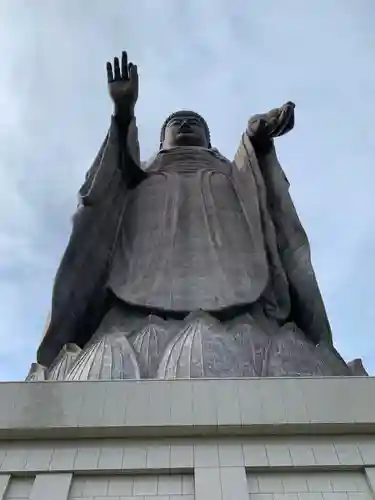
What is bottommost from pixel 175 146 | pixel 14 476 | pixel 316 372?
pixel 14 476

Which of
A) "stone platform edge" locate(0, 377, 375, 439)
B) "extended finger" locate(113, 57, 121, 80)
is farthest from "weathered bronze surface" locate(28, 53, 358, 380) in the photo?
"stone platform edge" locate(0, 377, 375, 439)

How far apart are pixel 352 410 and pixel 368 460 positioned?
243 mm

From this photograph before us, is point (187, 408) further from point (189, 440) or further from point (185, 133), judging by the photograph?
point (185, 133)

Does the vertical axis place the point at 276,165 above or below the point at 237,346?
above

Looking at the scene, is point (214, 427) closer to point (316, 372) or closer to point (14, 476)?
point (14, 476)

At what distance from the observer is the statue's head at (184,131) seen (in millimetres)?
7605

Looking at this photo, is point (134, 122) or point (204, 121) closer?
point (134, 122)

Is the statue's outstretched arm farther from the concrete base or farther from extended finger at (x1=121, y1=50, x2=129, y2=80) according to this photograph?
the concrete base

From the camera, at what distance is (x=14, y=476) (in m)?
2.77

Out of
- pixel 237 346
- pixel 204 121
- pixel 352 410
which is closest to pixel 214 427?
pixel 352 410

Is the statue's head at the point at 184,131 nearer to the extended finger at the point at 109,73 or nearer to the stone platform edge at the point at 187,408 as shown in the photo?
the extended finger at the point at 109,73

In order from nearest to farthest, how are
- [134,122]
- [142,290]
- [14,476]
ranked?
1. [14,476]
2. [142,290]
3. [134,122]

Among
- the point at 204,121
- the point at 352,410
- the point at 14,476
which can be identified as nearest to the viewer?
the point at 14,476

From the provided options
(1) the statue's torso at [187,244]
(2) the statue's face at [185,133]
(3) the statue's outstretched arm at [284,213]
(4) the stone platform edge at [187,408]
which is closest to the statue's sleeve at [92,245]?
(1) the statue's torso at [187,244]
